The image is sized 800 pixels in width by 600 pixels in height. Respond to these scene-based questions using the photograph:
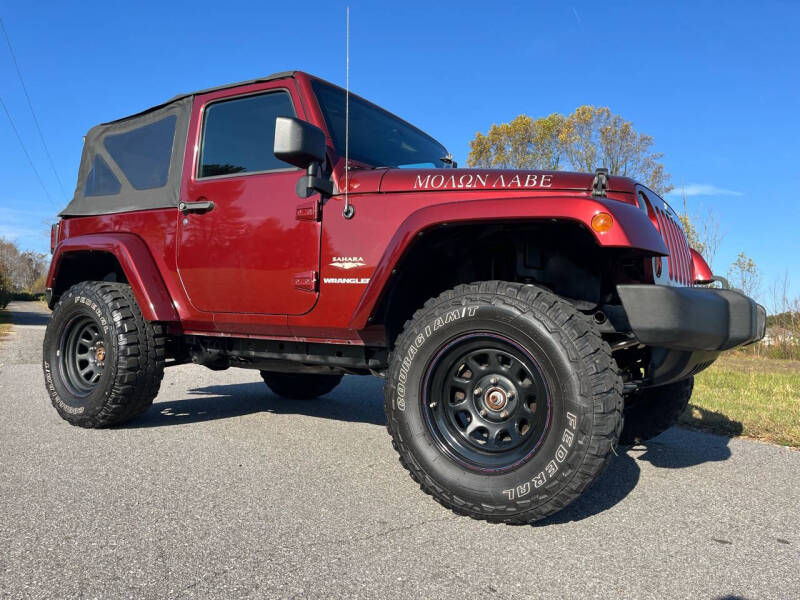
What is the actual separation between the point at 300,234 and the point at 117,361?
157cm

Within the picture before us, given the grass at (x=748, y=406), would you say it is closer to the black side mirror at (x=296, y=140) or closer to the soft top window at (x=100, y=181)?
the black side mirror at (x=296, y=140)

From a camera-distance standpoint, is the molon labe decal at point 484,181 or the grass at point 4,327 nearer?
the molon labe decal at point 484,181

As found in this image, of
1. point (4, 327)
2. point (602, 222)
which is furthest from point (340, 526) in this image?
point (4, 327)

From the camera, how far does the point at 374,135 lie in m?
3.67

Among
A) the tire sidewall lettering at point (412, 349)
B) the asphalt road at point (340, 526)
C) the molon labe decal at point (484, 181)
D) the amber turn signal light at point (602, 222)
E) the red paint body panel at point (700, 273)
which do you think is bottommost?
the asphalt road at point (340, 526)

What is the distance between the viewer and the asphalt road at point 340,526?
1848mm

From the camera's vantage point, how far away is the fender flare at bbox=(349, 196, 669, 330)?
2289 mm

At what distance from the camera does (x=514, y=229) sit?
2.68m

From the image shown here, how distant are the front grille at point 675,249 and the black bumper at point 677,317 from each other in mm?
474

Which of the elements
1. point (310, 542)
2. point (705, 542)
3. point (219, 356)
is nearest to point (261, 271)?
point (219, 356)

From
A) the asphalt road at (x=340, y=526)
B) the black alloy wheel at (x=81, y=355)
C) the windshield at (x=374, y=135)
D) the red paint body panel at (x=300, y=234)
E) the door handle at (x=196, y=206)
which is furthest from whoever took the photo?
the black alloy wheel at (x=81, y=355)

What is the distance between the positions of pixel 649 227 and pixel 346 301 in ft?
4.86

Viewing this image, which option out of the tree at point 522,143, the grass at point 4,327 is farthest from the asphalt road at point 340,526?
the tree at point 522,143

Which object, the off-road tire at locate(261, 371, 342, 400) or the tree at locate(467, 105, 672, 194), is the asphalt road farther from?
the tree at locate(467, 105, 672, 194)
